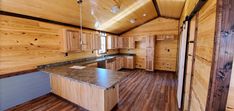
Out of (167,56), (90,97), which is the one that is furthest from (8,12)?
(167,56)

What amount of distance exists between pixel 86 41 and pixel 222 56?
12.3 ft

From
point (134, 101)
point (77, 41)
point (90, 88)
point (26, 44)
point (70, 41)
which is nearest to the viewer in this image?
point (90, 88)

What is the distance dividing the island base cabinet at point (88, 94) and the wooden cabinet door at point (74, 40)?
1.07 meters

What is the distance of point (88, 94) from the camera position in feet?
7.93

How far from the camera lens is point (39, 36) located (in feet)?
10.0

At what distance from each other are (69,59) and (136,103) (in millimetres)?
2675

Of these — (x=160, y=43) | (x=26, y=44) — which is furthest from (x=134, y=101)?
(x=160, y=43)

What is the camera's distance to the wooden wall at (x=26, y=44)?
2467 mm

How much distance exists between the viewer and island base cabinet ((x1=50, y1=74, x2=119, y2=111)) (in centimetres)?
225

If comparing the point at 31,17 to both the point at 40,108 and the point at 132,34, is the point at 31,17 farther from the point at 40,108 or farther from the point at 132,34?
the point at 132,34

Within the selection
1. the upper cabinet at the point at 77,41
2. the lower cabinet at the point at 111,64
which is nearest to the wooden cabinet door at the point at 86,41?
the upper cabinet at the point at 77,41

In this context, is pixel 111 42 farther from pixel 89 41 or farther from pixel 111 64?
pixel 89 41

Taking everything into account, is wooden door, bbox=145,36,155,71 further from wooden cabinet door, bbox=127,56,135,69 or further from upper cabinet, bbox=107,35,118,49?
upper cabinet, bbox=107,35,118,49

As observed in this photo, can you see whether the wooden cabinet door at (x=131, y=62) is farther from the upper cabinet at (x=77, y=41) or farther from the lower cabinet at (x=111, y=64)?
the upper cabinet at (x=77, y=41)
